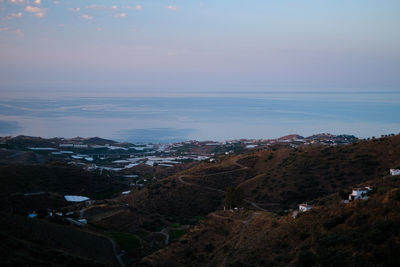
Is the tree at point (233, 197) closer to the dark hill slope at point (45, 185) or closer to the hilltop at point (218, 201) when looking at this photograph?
the hilltop at point (218, 201)

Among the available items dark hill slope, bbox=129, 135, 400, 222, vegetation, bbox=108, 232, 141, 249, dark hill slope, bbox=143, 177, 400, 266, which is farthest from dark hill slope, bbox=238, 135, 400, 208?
vegetation, bbox=108, 232, 141, 249

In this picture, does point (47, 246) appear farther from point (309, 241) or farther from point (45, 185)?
point (45, 185)

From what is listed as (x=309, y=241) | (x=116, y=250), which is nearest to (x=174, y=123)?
(x=116, y=250)

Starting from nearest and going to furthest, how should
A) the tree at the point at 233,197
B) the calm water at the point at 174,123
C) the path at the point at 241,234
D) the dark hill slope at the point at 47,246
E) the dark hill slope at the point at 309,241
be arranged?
the dark hill slope at the point at 309,241, the dark hill slope at the point at 47,246, the path at the point at 241,234, the tree at the point at 233,197, the calm water at the point at 174,123

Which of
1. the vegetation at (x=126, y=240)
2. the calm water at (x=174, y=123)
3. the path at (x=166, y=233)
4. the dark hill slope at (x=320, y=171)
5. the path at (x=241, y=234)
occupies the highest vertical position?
the calm water at (x=174, y=123)

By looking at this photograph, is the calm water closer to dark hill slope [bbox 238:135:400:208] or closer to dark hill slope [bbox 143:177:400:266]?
dark hill slope [bbox 238:135:400:208]

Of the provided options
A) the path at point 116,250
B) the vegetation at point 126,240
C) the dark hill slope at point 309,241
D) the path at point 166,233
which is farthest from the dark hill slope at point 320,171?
the path at point 116,250

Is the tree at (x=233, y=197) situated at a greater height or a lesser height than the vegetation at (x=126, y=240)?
greater

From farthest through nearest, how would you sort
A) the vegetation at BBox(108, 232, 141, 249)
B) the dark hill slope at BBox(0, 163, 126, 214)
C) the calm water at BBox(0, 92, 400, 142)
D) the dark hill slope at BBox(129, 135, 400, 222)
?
the calm water at BBox(0, 92, 400, 142), the dark hill slope at BBox(129, 135, 400, 222), the dark hill slope at BBox(0, 163, 126, 214), the vegetation at BBox(108, 232, 141, 249)
